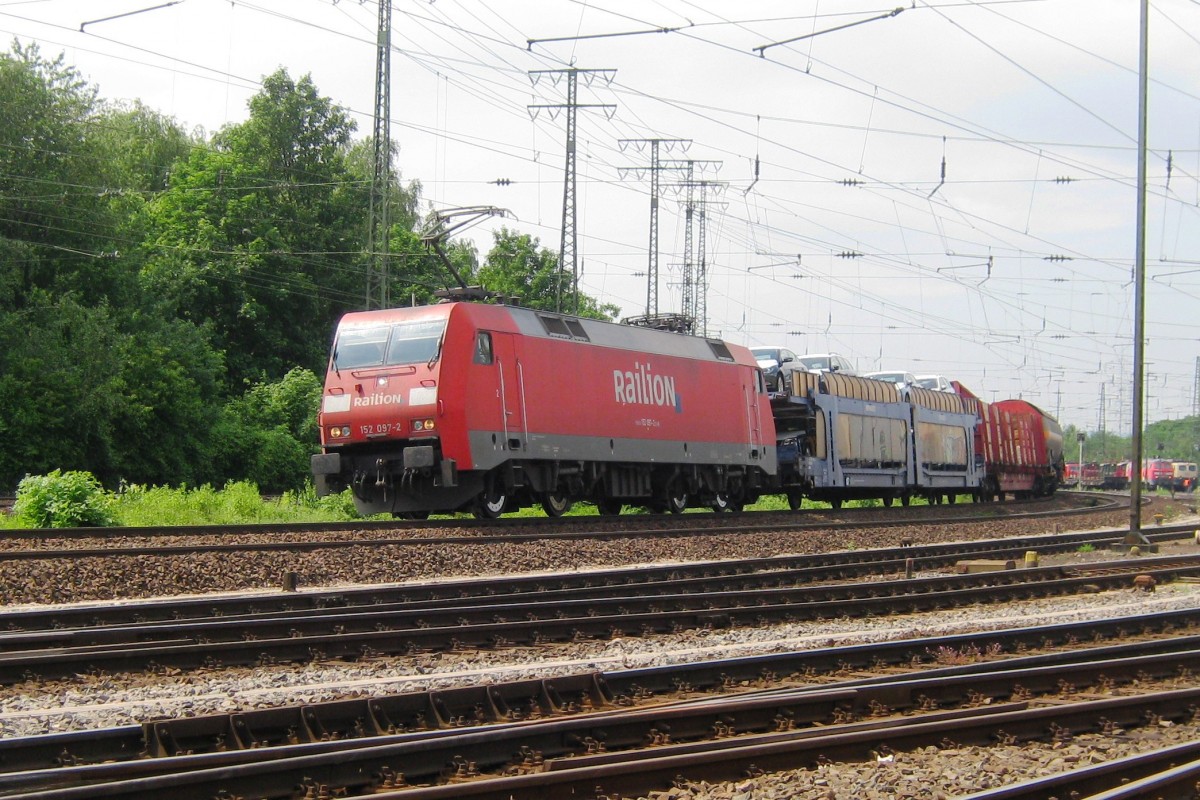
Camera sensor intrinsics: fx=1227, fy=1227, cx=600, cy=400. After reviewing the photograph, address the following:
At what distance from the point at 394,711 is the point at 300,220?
4406cm

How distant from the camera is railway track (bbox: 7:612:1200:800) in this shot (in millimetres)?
5695

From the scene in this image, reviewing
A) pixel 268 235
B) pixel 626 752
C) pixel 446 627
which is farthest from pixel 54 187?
pixel 626 752

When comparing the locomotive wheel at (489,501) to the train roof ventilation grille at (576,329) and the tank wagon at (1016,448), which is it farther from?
the tank wagon at (1016,448)

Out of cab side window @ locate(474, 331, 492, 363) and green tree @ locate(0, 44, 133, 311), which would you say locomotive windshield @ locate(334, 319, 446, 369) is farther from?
green tree @ locate(0, 44, 133, 311)

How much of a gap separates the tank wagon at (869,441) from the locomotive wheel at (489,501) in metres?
11.0

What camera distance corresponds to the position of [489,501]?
20.2m

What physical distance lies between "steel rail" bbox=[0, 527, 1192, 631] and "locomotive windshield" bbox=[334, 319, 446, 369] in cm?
556

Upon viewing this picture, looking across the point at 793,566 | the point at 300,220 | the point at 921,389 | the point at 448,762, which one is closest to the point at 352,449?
the point at 793,566

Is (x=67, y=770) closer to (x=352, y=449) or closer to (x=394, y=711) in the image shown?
(x=394, y=711)

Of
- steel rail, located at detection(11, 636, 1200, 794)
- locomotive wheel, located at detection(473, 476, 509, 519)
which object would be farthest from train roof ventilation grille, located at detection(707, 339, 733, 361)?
steel rail, located at detection(11, 636, 1200, 794)

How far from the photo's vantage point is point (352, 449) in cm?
1952

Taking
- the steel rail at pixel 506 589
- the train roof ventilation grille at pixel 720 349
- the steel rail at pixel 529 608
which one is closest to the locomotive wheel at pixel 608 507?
the train roof ventilation grille at pixel 720 349

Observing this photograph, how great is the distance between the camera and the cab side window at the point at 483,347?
19219mm

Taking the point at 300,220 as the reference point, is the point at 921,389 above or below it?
below
